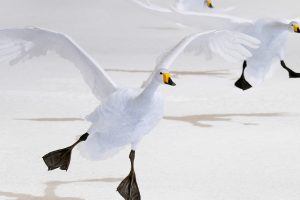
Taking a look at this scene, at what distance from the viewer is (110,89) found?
3086mm

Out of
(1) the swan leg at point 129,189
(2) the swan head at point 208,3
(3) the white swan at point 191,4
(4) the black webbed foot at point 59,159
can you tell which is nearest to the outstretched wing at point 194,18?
(4) the black webbed foot at point 59,159

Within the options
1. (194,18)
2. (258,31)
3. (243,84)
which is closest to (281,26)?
(258,31)

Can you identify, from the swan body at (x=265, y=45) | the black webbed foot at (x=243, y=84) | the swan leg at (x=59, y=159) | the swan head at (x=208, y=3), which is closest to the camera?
the swan leg at (x=59, y=159)

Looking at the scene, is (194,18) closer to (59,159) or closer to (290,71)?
(290,71)

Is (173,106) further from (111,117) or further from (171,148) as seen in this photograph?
(111,117)

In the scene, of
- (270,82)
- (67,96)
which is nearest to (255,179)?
(67,96)

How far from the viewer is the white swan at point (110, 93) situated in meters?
2.95

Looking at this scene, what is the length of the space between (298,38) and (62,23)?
2714 mm

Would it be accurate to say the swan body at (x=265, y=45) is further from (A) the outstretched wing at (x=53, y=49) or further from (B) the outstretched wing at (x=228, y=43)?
(A) the outstretched wing at (x=53, y=49)

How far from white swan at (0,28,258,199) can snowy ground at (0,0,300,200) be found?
384mm

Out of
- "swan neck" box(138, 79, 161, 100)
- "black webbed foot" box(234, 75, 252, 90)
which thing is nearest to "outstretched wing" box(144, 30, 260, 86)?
"swan neck" box(138, 79, 161, 100)

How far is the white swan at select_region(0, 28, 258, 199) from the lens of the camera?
2.95m

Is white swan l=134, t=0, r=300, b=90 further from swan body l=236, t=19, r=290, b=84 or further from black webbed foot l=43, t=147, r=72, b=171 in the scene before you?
black webbed foot l=43, t=147, r=72, b=171

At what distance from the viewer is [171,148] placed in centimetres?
437
